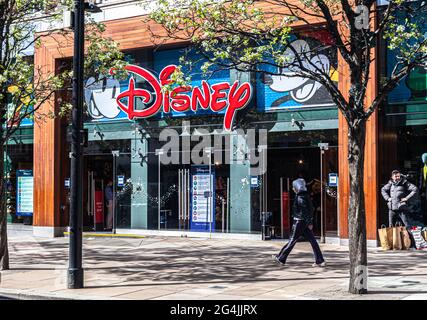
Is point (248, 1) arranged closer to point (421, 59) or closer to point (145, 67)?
point (421, 59)

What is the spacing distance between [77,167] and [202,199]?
29.3 ft

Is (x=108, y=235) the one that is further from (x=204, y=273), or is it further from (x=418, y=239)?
(x=418, y=239)

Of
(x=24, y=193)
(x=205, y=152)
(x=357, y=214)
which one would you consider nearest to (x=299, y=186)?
(x=357, y=214)

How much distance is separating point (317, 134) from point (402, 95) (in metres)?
2.62

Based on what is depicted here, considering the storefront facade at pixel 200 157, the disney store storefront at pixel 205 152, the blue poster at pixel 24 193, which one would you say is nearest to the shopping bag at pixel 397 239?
the storefront facade at pixel 200 157

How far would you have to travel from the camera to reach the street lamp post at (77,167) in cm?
1058

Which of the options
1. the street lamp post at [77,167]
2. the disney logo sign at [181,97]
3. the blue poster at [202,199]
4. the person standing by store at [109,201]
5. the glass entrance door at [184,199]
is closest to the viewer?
the street lamp post at [77,167]

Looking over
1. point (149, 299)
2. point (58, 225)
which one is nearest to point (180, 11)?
point (149, 299)

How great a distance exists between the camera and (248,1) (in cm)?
1094

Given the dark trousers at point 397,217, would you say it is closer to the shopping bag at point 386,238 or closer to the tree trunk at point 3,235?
the shopping bag at point 386,238

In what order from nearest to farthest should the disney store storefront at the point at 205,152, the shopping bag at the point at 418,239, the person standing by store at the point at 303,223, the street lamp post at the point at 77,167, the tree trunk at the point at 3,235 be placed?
the street lamp post at the point at 77,167, the person standing by store at the point at 303,223, the tree trunk at the point at 3,235, the shopping bag at the point at 418,239, the disney store storefront at the point at 205,152

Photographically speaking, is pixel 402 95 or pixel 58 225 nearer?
pixel 402 95

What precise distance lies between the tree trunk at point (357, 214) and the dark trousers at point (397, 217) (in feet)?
20.3

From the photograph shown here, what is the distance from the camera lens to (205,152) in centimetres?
1919
